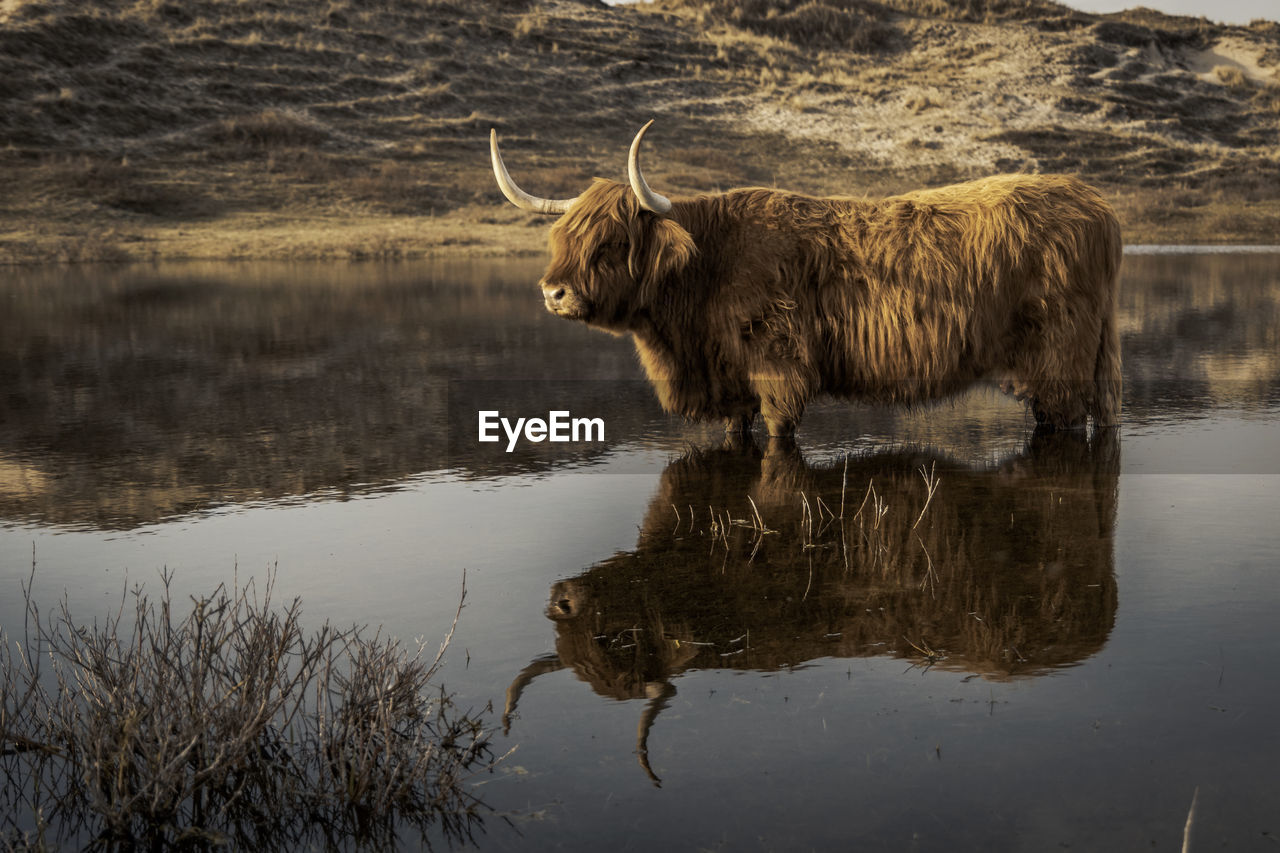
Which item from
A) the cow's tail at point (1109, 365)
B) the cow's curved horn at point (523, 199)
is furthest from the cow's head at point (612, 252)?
the cow's tail at point (1109, 365)

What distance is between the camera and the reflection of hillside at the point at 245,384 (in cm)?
670

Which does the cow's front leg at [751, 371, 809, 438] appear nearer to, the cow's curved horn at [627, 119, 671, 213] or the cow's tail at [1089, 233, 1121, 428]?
the cow's curved horn at [627, 119, 671, 213]

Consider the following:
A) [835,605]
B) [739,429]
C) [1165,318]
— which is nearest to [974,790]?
[835,605]

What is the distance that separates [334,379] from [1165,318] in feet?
30.6

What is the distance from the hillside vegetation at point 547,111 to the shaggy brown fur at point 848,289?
1992cm

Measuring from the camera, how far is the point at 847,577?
15.4ft

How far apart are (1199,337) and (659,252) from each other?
778 centimetres

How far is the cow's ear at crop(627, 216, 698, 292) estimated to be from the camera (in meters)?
6.89

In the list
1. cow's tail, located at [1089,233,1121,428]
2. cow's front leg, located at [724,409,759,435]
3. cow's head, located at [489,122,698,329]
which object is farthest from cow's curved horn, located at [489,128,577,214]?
cow's tail, located at [1089,233,1121,428]

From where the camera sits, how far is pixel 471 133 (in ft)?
148

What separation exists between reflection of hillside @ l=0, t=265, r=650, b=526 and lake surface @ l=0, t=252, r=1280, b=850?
0.05 m

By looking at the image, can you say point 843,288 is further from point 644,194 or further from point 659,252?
point 644,194

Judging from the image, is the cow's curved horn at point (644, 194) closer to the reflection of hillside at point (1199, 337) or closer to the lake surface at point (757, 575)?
the lake surface at point (757, 575)

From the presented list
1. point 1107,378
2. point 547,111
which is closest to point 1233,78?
point 547,111
